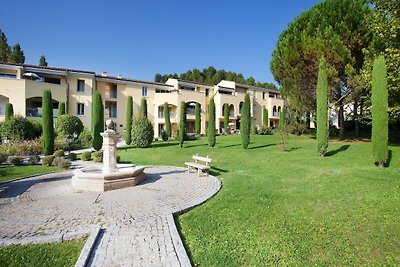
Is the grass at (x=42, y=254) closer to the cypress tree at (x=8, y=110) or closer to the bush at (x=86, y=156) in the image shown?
the bush at (x=86, y=156)

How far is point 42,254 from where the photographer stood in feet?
16.0

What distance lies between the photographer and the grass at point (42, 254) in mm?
4609

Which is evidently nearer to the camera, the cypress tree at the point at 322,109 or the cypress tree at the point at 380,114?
the cypress tree at the point at 380,114

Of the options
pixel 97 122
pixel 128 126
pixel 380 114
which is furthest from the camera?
pixel 128 126

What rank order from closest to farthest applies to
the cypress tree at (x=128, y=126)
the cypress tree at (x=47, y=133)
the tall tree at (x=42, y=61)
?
1. the cypress tree at (x=47, y=133)
2. the cypress tree at (x=128, y=126)
3. the tall tree at (x=42, y=61)

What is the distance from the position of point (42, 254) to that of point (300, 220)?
5.67m

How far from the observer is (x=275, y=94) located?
54.8 m

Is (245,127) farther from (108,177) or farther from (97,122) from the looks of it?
(97,122)

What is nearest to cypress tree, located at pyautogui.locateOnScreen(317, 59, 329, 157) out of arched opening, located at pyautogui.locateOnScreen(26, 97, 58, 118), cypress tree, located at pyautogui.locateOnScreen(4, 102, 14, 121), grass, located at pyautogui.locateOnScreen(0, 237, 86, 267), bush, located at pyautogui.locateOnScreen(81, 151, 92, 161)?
grass, located at pyautogui.locateOnScreen(0, 237, 86, 267)

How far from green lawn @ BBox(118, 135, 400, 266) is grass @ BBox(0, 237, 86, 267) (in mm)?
2253

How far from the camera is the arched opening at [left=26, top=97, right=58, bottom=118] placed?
100ft

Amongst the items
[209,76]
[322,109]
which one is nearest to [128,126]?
[322,109]

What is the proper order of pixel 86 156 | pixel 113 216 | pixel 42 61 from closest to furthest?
1. pixel 113 216
2. pixel 86 156
3. pixel 42 61

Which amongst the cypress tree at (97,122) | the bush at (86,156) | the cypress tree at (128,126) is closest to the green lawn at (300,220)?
the bush at (86,156)
